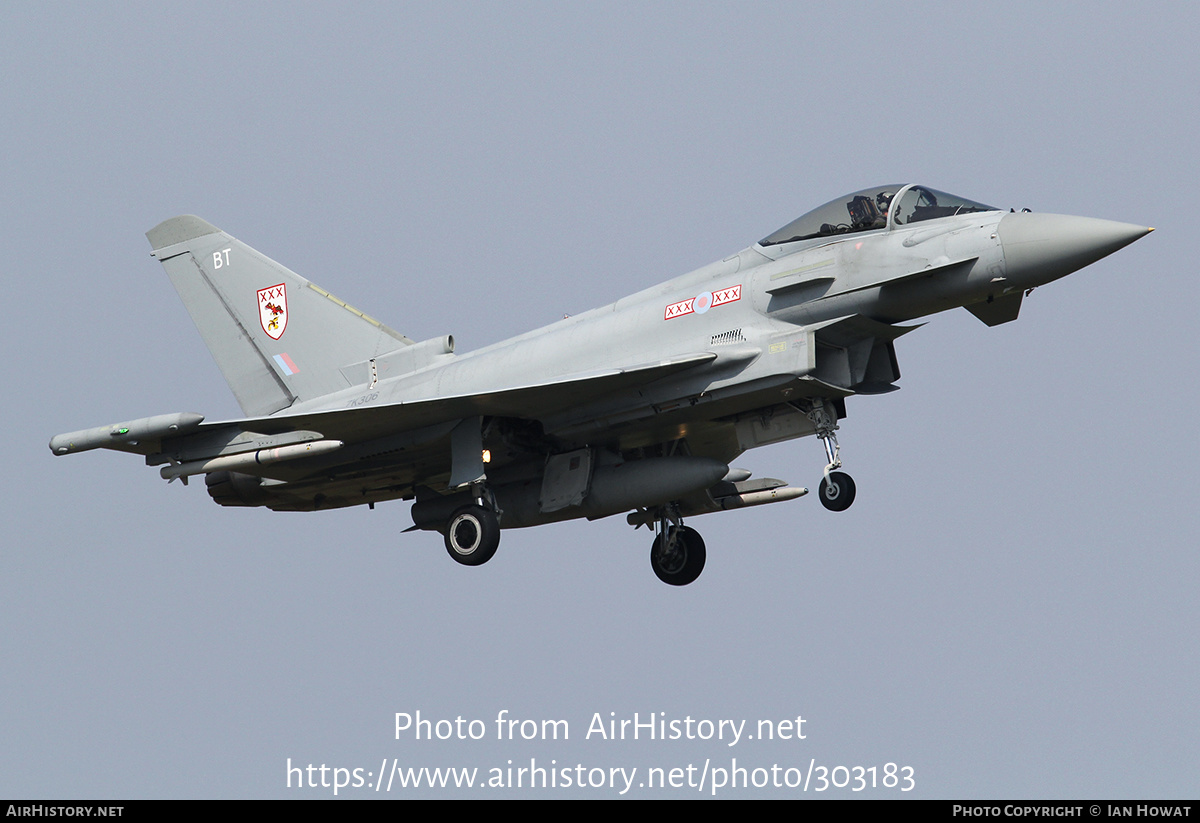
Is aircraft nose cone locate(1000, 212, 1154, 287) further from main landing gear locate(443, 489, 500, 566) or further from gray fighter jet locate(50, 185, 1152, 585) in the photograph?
main landing gear locate(443, 489, 500, 566)

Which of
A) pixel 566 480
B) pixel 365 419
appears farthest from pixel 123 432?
pixel 566 480

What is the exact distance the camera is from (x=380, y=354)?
1883 centimetres

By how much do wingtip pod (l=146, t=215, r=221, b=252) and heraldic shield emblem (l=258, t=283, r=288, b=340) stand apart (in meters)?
1.49

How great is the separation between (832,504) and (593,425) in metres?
3.31

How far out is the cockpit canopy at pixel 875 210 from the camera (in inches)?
606

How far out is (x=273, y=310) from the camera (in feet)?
64.8

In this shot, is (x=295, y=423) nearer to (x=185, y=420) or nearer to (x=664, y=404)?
(x=185, y=420)

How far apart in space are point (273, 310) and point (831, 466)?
8730 mm

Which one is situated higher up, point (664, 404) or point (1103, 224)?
point (1103, 224)
